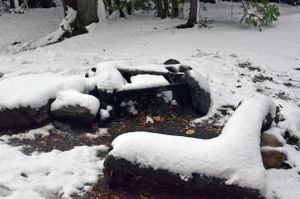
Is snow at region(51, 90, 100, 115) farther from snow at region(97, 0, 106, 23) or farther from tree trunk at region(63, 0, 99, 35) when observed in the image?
snow at region(97, 0, 106, 23)

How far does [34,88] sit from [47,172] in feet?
5.74

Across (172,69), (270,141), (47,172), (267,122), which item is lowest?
(47,172)

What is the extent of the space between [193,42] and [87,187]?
6517mm

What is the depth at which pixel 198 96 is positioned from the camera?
6.11 meters

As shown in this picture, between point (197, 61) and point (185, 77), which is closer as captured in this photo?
point (185, 77)

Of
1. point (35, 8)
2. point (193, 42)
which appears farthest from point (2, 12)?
point (193, 42)

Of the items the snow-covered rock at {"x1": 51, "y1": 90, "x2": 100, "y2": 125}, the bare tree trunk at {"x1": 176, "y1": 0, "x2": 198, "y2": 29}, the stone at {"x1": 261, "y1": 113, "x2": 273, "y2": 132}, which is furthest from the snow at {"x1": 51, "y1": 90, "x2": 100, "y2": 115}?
the bare tree trunk at {"x1": 176, "y1": 0, "x2": 198, "y2": 29}

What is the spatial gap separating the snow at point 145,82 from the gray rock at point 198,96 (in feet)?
1.28

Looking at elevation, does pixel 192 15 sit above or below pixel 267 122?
above

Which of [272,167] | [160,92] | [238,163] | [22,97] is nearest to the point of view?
[238,163]

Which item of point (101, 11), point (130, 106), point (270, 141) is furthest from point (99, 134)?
point (101, 11)

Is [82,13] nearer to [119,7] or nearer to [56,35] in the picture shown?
[56,35]

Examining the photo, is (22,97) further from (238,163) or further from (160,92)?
(238,163)

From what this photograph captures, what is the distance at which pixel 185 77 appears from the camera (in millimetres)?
6266
